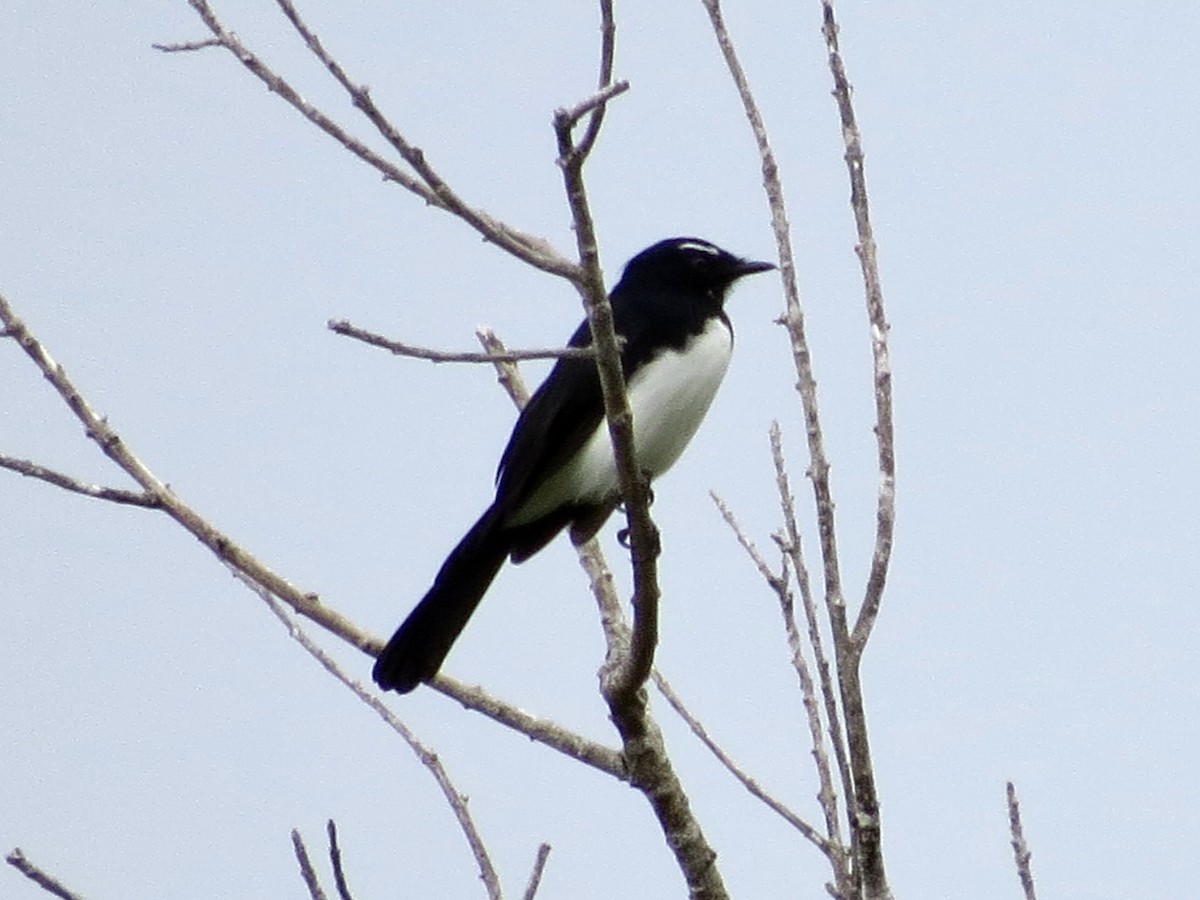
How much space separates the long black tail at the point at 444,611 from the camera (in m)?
4.91

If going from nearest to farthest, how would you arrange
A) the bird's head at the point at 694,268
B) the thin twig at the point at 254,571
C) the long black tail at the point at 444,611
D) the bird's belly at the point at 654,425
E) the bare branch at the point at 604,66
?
the bare branch at the point at 604,66 < the thin twig at the point at 254,571 < the long black tail at the point at 444,611 < the bird's belly at the point at 654,425 < the bird's head at the point at 694,268

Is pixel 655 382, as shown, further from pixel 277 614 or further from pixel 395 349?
pixel 395 349

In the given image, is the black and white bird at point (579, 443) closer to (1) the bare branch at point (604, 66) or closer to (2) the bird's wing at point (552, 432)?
(2) the bird's wing at point (552, 432)

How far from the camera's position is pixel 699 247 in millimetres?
6898

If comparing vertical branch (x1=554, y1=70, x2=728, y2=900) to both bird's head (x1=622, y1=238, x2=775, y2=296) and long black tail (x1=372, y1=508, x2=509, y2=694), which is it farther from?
bird's head (x1=622, y1=238, x2=775, y2=296)

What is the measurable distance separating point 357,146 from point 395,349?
0.33 m

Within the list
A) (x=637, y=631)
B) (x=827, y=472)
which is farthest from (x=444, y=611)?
(x=827, y=472)

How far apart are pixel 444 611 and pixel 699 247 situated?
2131 millimetres

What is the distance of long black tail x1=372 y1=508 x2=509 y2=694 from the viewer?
4.91 metres

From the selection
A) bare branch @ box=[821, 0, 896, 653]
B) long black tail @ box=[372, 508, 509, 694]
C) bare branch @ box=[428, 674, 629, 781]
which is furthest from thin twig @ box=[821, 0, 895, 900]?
long black tail @ box=[372, 508, 509, 694]

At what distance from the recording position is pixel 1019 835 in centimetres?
308

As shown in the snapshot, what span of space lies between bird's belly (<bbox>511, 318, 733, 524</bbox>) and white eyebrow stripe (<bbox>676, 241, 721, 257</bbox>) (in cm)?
83

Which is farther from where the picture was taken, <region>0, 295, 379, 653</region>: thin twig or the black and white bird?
the black and white bird

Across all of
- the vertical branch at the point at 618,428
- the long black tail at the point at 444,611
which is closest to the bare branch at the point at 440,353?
the vertical branch at the point at 618,428
